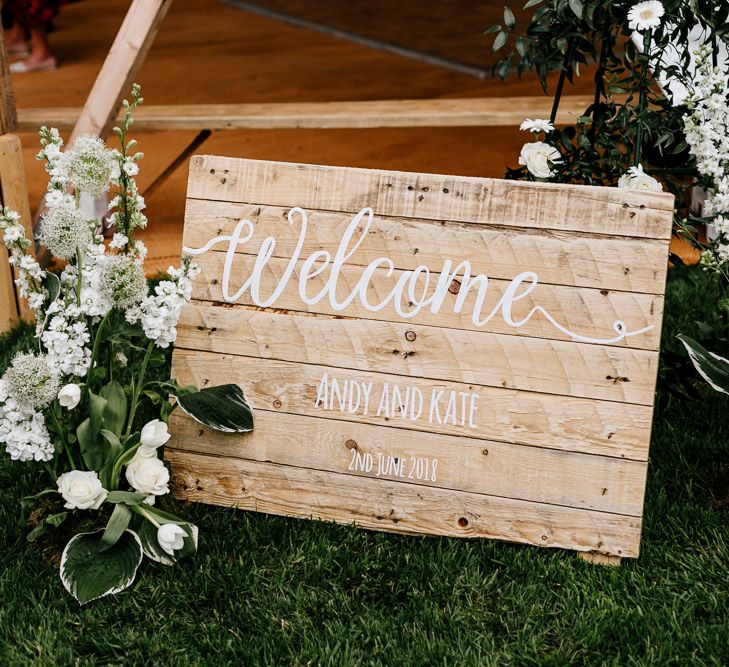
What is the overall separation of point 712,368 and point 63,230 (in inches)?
57.2

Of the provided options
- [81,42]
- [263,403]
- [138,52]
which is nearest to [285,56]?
[81,42]

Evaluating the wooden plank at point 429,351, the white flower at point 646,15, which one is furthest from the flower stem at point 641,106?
the wooden plank at point 429,351

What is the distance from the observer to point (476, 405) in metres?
2.04

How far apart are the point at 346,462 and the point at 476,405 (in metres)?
0.33

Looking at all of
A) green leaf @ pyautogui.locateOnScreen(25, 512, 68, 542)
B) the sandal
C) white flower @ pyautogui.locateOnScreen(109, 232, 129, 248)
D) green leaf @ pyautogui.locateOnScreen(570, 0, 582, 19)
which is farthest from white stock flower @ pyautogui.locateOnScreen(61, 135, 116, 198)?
the sandal

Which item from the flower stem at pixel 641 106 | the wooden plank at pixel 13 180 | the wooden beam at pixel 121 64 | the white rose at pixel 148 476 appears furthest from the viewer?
the wooden beam at pixel 121 64

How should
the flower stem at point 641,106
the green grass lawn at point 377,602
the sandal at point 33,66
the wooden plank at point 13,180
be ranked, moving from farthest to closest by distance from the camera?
the sandal at point 33,66
the wooden plank at point 13,180
the flower stem at point 641,106
the green grass lawn at point 377,602

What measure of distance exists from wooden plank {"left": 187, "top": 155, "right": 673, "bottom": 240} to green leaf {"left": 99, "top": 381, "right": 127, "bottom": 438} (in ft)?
1.61

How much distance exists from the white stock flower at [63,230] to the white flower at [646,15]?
130 centimetres

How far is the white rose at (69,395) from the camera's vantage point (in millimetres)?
1918

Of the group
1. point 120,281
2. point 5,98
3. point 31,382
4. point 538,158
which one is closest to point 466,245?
point 538,158

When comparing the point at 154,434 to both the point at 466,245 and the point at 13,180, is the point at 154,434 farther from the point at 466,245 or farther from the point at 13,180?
the point at 13,180

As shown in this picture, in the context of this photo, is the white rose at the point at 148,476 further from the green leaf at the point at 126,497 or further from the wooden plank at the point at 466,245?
the wooden plank at the point at 466,245

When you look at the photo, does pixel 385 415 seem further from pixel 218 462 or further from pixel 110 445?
pixel 110 445
